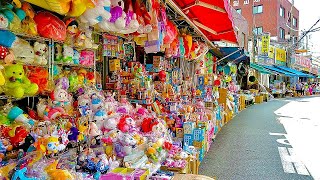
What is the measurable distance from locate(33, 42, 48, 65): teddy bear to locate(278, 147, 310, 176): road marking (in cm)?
440

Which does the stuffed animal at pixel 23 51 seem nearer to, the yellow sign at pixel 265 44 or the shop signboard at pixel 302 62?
the yellow sign at pixel 265 44

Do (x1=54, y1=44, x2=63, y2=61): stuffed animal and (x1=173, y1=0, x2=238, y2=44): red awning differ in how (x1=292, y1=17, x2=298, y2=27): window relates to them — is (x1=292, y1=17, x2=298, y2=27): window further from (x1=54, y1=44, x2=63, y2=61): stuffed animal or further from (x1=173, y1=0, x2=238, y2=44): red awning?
(x1=54, y1=44, x2=63, y2=61): stuffed animal

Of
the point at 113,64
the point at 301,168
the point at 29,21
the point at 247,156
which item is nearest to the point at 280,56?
the point at 247,156

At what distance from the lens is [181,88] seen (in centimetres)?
757

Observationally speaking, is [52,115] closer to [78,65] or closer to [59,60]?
[59,60]

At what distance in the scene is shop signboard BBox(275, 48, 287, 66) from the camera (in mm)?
28812

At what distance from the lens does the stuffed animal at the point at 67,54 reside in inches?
133

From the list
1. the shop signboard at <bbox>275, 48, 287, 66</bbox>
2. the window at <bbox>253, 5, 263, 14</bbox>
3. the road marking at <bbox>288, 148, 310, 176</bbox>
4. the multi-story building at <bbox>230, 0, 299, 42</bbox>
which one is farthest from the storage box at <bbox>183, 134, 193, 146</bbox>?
the window at <bbox>253, 5, 263, 14</bbox>

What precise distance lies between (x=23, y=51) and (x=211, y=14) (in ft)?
10.3

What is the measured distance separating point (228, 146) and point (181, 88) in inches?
72.4

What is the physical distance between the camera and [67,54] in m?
3.40

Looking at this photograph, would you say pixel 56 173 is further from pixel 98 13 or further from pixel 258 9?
pixel 258 9

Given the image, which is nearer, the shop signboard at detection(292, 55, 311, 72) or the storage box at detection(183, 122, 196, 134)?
the storage box at detection(183, 122, 196, 134)

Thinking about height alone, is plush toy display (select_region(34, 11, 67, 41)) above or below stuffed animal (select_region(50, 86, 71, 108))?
above
